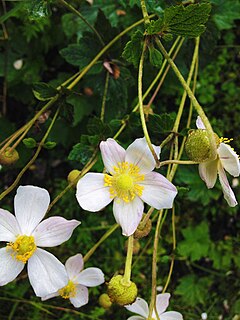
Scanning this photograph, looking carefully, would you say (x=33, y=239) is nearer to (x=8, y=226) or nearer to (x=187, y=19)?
(x=8, y=226)

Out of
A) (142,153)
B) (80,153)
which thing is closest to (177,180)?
(80,153)

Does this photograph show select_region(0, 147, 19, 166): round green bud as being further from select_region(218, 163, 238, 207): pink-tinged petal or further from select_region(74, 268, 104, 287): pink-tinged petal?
select_region(218, 163, 238, 207): pink-tinged petal

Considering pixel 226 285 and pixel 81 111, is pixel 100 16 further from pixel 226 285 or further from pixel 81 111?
pixel 226 285

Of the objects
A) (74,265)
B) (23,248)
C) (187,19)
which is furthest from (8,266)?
(187,19)

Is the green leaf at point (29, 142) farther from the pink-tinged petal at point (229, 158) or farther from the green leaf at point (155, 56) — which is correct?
the pink-tinged petal at point (229, 158)

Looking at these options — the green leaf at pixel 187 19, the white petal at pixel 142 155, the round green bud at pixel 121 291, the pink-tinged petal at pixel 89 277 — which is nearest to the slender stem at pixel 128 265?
the round green bud at pixel 121 291
